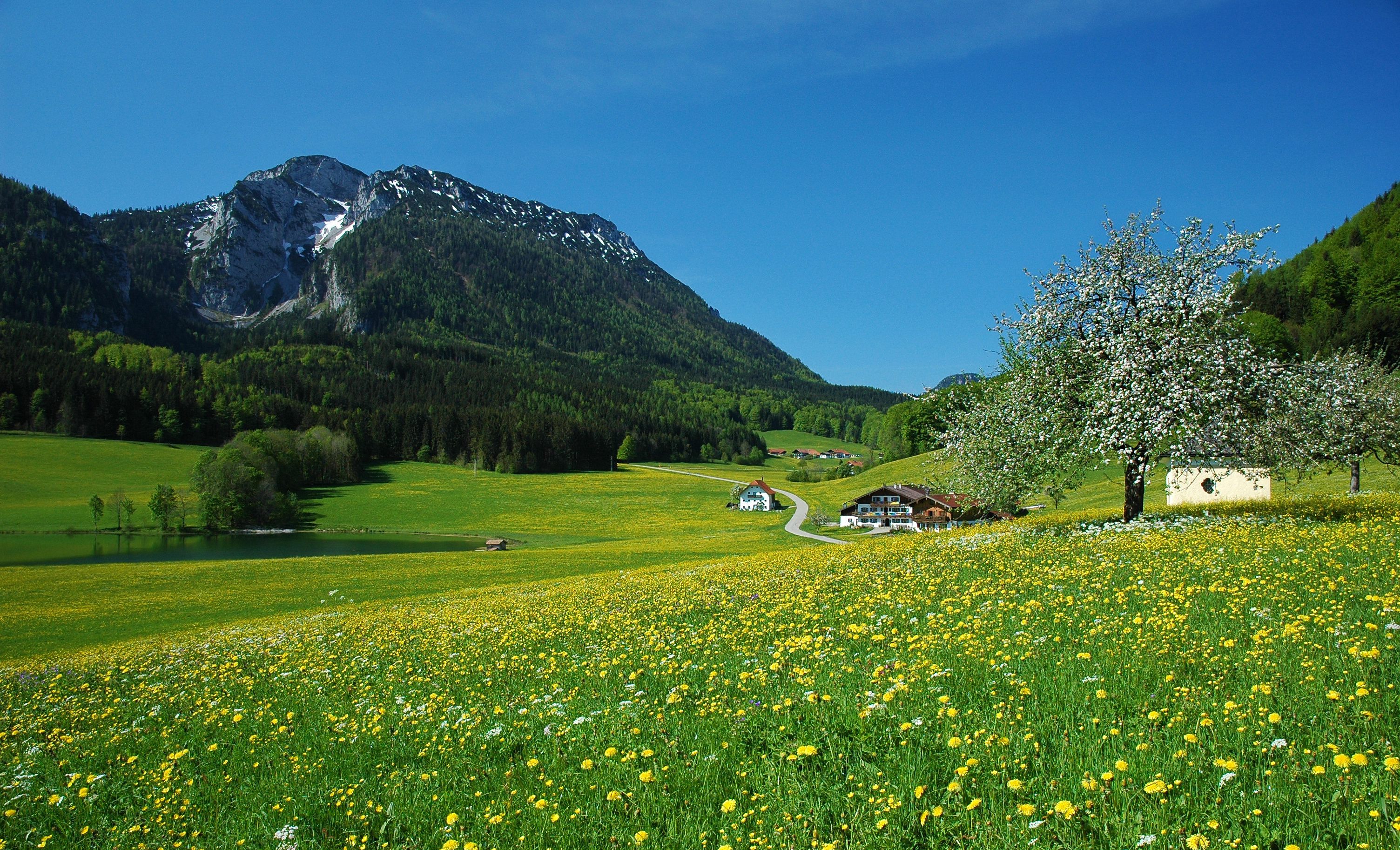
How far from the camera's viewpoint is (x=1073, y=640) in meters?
8.45

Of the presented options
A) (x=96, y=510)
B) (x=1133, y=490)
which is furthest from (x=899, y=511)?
(x=96, y=510)

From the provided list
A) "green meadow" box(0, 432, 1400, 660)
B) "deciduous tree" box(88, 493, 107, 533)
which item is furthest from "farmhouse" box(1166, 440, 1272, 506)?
"deciduous tree" box(88, 493, 107, 533)

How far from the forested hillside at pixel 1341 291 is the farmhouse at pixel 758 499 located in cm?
6828

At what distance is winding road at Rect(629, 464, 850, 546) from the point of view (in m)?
69.9

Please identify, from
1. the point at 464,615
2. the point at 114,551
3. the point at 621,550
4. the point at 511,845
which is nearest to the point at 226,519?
the point at 114,551

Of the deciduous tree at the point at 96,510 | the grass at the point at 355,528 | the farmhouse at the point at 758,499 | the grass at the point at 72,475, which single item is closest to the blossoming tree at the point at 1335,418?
the grass at the point at 355,528

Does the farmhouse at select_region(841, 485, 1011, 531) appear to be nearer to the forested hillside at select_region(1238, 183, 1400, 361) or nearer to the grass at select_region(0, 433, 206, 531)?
the forested hillside at select_region(1238, 183, 1400, 361)

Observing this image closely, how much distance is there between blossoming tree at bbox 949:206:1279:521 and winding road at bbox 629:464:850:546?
9.25 meters

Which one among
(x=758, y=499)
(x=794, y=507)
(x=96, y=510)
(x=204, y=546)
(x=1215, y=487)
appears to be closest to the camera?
(x=1215, y=487)

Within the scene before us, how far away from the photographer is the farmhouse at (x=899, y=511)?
87.4m

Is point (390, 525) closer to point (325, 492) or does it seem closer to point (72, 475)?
point (325, 492)

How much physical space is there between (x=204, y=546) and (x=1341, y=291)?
176185mm

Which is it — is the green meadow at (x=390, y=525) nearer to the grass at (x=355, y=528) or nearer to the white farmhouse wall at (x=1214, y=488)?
A: the grass at (x=355, y=528)

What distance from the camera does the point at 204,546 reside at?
84750 millimetres
